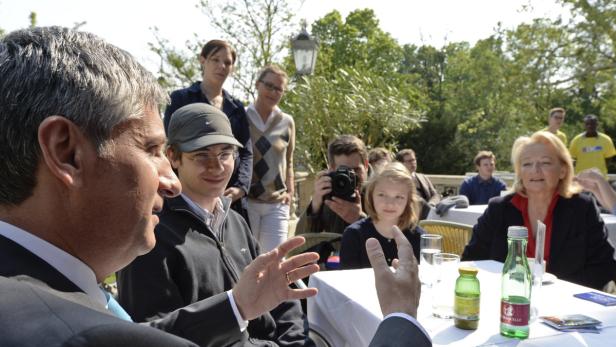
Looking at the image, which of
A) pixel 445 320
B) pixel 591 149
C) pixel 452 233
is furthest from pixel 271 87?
pixel 591 149

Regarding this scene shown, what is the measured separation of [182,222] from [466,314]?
3.81 feet

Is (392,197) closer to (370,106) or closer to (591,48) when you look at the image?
(370,106)

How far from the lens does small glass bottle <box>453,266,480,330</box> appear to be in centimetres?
185

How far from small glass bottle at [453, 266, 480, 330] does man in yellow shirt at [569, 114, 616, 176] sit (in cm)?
854

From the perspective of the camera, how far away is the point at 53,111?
820mm

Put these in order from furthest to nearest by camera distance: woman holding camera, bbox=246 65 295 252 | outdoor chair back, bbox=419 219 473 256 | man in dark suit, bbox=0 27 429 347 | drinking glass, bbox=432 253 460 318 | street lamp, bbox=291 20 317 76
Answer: street lamp, bbox=291 20 317 76
woman holding camera, bbox=246 65 295 252
outdoor chair back, bbox=419 219 473 256
drinking glass, bbox=432 253 460 318
man in dark suit, bbox=0 27 429 347

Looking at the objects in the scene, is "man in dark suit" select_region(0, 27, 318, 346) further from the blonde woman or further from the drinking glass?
the blonde woman

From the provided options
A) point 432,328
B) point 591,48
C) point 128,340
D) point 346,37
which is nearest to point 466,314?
point 432,328

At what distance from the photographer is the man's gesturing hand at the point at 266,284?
1687 mm

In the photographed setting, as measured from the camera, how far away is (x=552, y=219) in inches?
120

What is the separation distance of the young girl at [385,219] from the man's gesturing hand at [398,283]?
1.67 metres

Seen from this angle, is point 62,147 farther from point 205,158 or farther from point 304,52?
point 304,52

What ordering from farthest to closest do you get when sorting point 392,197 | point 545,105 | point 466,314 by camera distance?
point 545,105 → point 392,197 → point 466,314

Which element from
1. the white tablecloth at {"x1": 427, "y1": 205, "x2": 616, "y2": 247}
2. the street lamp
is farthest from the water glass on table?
the street lamp
